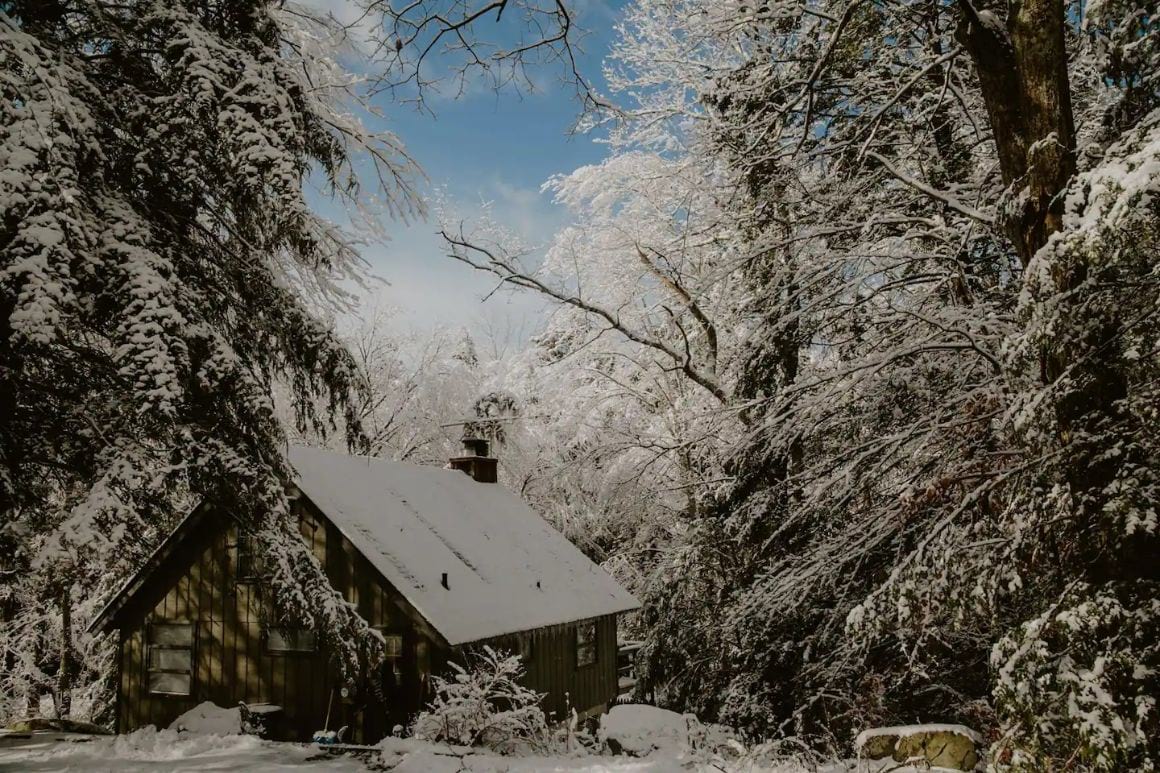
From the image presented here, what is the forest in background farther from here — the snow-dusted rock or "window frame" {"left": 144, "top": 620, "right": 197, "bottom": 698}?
"window frame" {"left": 144, "top": 620, "right": 197, "bottom": 698}

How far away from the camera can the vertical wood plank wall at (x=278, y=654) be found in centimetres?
1333

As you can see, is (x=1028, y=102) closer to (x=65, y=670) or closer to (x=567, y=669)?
(x=567, y=669)

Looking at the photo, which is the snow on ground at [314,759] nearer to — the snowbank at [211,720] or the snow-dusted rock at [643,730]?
the snow-dusted rock at [643,730]

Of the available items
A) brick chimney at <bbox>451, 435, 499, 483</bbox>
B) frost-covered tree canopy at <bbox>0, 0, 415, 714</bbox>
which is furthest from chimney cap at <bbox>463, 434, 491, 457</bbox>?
frost-covered tree canopy at <bbox>0, 0, 415, 714</bbox>

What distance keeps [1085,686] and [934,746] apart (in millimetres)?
2633

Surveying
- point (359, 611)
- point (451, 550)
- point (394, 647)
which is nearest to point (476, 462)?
point (451, 550)

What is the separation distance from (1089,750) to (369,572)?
11.4 meters

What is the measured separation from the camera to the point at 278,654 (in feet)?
47.5

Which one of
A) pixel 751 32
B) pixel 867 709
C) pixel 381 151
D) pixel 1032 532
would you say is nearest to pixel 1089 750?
pixel 1032 532

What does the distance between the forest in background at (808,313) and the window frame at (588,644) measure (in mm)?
5438

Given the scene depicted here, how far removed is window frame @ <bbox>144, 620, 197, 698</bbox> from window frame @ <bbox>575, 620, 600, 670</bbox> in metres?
7.81

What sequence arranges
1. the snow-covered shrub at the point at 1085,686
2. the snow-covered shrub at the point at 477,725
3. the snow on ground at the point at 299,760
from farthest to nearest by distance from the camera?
1. the snow-covered shrub at the point at 477,725
2. the snow on ground at the point at 299,760
3. the snow-covered shrub at the point at 1085,686

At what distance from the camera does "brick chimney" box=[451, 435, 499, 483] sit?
21125 millimetres

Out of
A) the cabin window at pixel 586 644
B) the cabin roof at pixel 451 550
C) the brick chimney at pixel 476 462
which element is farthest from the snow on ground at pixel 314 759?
the brick chimney at pixel 476 462
